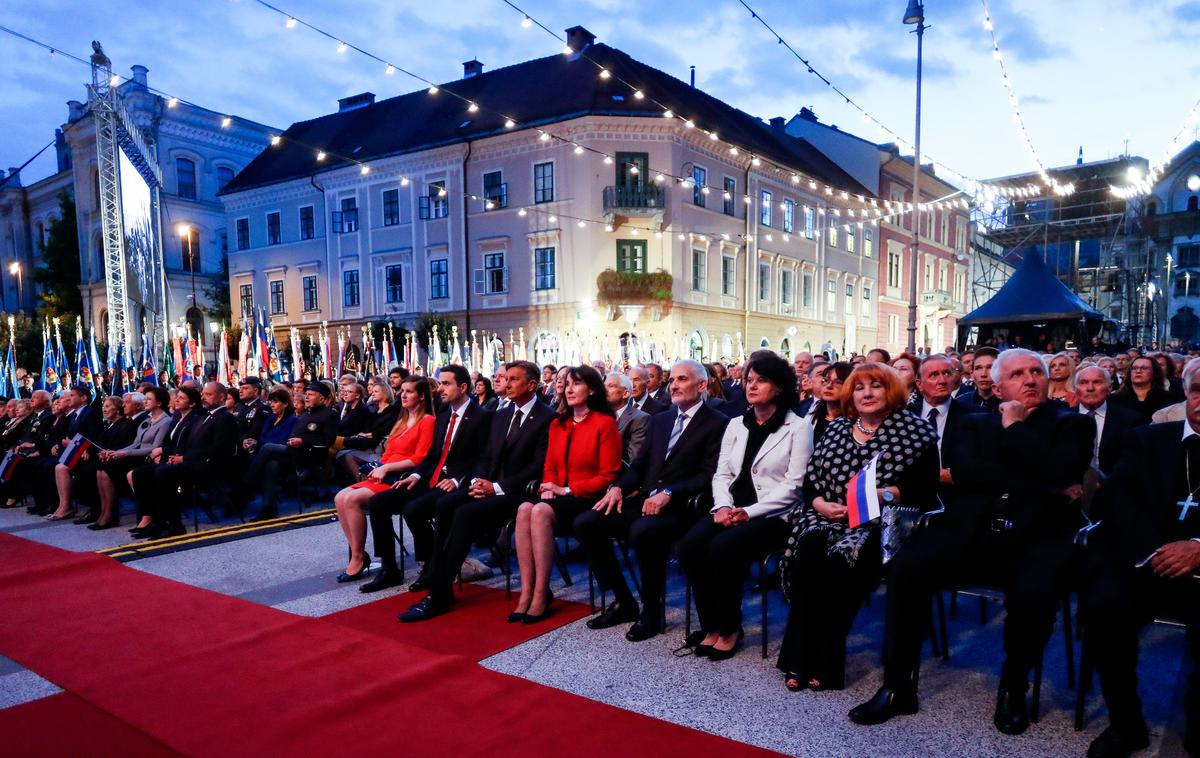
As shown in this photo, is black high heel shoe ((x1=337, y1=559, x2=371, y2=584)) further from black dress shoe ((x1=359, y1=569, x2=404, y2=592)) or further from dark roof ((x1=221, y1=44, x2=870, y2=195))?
dark roof ((x1=221, y1=44, x2=870, y2=195))

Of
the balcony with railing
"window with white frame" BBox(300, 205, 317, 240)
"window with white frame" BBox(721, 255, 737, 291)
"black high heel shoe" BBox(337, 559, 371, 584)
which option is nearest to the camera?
"black high heel shoe" BBox(337, 559, 371, 584)

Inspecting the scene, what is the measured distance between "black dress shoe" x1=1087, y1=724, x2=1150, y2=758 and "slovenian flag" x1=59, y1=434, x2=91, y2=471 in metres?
9.03

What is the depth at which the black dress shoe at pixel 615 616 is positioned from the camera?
446cm

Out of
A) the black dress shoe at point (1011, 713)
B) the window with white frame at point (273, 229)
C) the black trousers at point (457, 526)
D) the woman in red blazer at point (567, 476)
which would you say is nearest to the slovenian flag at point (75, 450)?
the black trousers at point (457, 526)

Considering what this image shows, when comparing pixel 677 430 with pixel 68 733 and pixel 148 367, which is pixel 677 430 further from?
pixel 148 367

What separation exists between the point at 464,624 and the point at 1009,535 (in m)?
3.05

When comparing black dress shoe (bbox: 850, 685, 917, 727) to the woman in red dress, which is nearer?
black dress shoe (bbox: 850, 685, 917, 727)

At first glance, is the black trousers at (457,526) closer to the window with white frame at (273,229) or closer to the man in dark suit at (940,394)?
the man in dark suit at (940,394)

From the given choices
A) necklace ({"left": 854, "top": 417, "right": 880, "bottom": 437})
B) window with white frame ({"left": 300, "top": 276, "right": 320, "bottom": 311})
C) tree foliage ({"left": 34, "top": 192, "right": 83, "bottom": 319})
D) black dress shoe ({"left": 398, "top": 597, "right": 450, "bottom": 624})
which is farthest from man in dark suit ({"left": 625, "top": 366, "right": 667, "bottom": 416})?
tree foliage ({"left": 34, "top": 192, "right": 83, "bottom": 319})

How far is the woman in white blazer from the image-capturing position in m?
3.98

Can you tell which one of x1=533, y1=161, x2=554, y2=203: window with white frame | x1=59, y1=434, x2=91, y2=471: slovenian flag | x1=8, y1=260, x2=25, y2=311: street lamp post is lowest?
x1=59, y1=434, x2=91, y2=471: slovenian flag

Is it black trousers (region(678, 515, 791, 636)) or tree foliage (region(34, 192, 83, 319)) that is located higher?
tree foliage (region(34, 192, 83, 319))

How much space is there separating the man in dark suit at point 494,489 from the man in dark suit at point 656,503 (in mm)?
734

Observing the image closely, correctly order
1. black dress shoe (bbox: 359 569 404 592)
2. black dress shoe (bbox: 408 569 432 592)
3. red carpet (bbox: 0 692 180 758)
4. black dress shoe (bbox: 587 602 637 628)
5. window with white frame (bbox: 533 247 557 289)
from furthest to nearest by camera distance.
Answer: window with white frame (bbox: 533 247 557 289)
black dress shoe (bbox: 359 569 404 592)
black dress shoe (bbox: 408 569 432 592)
black dress shoe (bbox: 587 602 637 628)
red carpet (bbox: 0 692 180 758)
